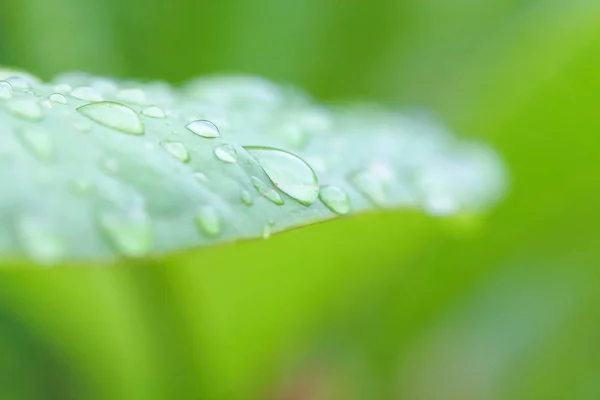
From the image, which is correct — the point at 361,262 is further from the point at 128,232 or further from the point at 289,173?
the point at 128,232

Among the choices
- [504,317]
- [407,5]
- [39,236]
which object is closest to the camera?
[39,236]

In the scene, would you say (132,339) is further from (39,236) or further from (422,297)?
(39,236)

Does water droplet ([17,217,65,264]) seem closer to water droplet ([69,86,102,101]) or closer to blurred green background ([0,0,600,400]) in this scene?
water droplet ([69,86,102,101])

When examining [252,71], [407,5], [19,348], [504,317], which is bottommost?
[19,348]

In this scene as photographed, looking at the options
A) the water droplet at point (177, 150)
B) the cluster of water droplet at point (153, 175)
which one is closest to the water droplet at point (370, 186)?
the cluster of water droplet at point (153, 175)

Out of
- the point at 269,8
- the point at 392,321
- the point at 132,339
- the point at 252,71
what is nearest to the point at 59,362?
the point at 132,339

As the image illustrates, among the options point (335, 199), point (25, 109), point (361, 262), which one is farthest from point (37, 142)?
point (361, 262)

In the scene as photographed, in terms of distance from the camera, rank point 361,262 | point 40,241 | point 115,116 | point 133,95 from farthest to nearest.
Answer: point 361,262
point 133,95
point 115,116
point 40,241
